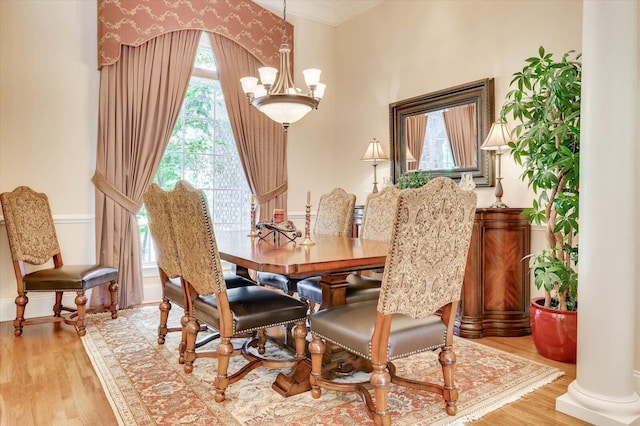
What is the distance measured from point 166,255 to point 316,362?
1.19 metres

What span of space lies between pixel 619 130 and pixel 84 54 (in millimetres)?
4274

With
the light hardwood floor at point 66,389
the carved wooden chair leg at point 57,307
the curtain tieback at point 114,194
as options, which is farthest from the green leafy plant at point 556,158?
the carved wooden chair leg at point 57,307

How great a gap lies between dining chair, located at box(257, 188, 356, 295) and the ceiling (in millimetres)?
2674

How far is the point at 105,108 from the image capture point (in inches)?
164

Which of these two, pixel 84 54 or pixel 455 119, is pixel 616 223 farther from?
pixel 84 54

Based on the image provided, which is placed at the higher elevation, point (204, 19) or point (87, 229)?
point (204, 19)

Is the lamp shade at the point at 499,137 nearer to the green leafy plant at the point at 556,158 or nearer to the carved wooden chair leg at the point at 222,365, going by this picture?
the green leafy plant at the point at 556,158

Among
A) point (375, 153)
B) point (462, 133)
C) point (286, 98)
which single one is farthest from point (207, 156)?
point (462, 133)

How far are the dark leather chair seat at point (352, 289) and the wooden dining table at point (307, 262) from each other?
29 cm

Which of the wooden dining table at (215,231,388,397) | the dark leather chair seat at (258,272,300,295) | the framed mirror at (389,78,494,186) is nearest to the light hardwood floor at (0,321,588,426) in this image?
the wooden dining table at (215,231,388,397)

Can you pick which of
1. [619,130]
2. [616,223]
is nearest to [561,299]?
[616,223]

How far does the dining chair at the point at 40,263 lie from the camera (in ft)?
11.1

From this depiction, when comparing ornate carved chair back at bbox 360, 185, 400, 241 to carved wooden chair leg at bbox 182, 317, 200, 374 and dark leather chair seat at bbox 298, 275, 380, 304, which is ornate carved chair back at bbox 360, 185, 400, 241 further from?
carved wooden chair leg at bbox 182, 317, 200, 374

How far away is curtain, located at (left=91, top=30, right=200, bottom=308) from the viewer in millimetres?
4164
